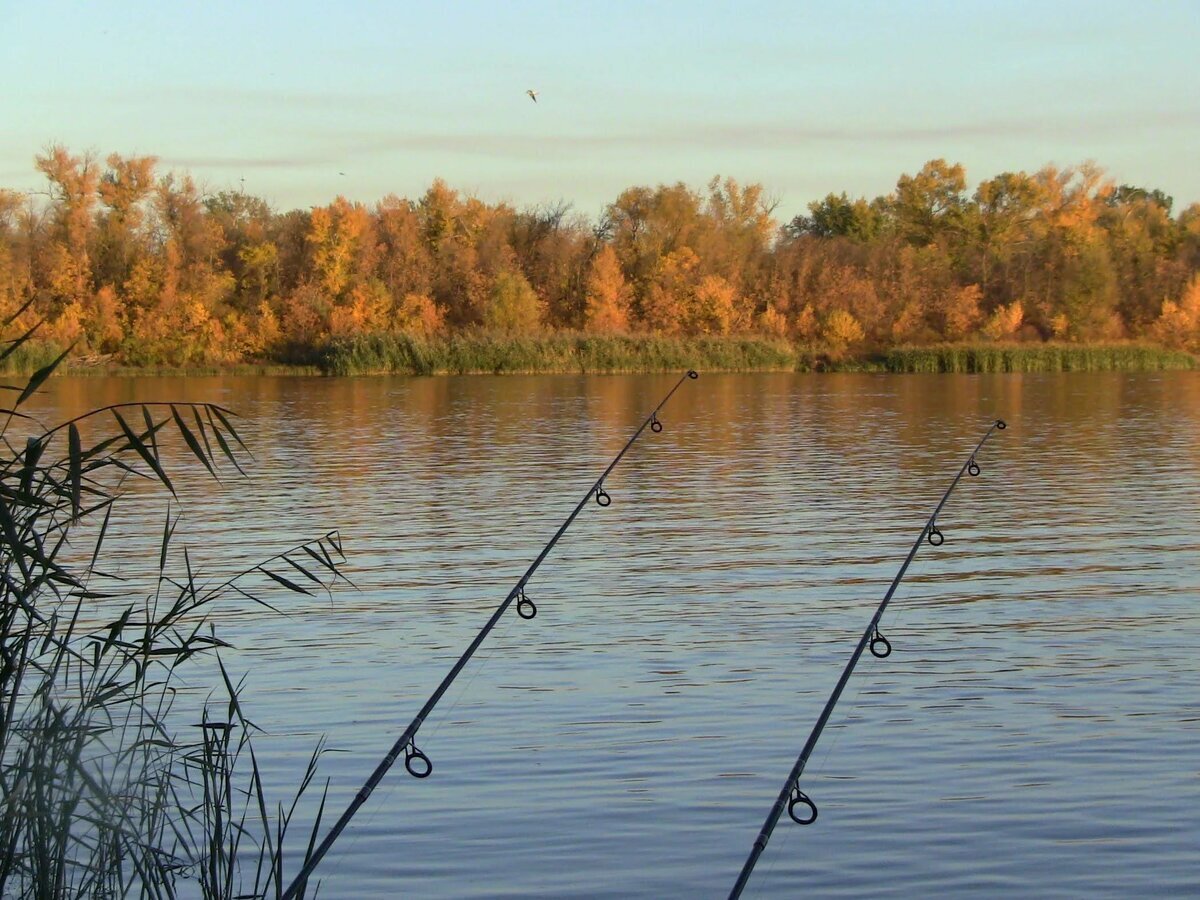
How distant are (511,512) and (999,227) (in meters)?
88.4

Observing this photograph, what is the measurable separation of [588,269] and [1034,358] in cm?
3321

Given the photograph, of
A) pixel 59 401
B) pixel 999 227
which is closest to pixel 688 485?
pixel 59 401

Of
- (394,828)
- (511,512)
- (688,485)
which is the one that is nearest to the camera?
(394,828)

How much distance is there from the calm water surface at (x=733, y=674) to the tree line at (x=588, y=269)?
6365cm

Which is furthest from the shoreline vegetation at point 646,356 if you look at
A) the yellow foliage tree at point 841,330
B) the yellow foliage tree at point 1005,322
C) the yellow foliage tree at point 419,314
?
the yellow foliage tree at point 1005,322

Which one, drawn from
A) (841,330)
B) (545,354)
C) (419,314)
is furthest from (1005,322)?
(545,354)

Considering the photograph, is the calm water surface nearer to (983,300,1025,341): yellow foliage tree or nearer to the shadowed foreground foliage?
the shadowed foreground foliage

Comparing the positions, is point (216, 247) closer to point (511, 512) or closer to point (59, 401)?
point (59, 401)

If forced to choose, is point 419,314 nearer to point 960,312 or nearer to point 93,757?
point 960,312

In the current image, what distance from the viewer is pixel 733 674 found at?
11297 mm

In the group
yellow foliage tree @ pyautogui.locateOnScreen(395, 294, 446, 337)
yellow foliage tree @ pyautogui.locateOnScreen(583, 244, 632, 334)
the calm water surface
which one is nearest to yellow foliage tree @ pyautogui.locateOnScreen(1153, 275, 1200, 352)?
yellow foliage tree @ pyautogui.locateOnScreen(583, 244, 632, 334)

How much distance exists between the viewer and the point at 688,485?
25.0 metres

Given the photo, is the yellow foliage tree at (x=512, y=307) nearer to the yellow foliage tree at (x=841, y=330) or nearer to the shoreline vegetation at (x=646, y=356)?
the shoreline vegetation at (x=646, y=356)

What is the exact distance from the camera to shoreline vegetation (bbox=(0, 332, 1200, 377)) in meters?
73.3
